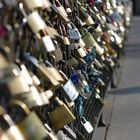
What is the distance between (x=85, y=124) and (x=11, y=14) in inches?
90.7

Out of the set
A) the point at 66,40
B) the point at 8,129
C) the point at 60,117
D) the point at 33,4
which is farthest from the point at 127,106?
the point at 8,129

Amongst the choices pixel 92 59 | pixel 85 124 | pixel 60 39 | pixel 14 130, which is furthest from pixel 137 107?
pixel 14 130

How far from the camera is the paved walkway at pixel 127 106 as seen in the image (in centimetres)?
636

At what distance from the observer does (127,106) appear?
764 centimetres

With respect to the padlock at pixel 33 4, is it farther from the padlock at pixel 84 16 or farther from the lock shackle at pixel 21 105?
the padlock at pixel 84 16

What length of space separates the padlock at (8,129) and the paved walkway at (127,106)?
3.72 m

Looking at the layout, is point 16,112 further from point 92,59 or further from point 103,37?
point 103,37

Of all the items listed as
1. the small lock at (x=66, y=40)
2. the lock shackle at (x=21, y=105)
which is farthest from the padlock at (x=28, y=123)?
the small lock at (x=66, y=40)

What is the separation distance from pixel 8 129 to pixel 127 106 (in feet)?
17.5

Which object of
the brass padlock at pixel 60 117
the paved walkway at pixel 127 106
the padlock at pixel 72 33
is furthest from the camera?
the paved walkway at pixel 127 106

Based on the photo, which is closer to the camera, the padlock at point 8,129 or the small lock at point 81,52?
the padlock at point 8,129

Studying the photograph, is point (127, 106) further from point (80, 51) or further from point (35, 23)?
point (35, 23)

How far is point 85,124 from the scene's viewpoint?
4.84 meters

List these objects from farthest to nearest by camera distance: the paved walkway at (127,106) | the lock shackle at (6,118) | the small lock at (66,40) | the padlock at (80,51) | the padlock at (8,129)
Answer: the paved walkway at (127,106) → the padlock at (80,51) → the small lock at (66,40) → the lock shackle at (6,118) → the padlock at (8,129)
